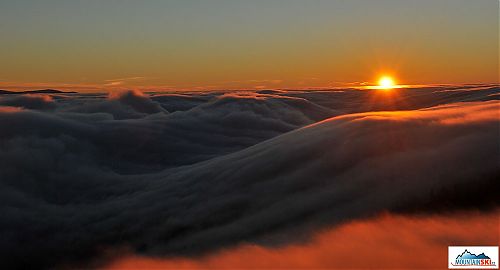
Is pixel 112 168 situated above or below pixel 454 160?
below

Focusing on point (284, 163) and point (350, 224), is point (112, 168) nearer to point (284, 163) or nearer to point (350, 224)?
point (284, 163)

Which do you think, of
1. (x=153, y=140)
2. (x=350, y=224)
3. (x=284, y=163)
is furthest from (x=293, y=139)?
(x=153, y=140)

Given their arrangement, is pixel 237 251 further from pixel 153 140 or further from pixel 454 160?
pixel 153 140

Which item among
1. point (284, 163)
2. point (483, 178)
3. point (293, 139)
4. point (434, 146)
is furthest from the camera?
point (293, 139)

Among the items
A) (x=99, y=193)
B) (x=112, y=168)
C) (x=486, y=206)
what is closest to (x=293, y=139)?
(x=486, y=206)

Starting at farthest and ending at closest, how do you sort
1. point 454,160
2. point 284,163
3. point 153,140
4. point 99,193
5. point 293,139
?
point 153,140 → point 99,193 → point 293,139 → point 284,163 → point 454,160

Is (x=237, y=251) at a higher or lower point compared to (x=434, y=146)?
lower

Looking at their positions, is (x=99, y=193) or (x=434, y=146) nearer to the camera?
(x=434, y=146)

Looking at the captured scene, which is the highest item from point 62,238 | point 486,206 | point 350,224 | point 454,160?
point 454,160

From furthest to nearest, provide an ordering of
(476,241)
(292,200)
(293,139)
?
(293,139) < (292,200) < (476,241)
